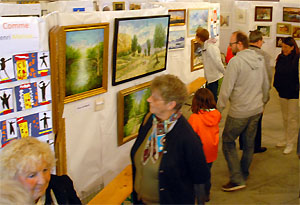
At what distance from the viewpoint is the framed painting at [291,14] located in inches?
484

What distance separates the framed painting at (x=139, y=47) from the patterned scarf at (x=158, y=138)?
1784 mm

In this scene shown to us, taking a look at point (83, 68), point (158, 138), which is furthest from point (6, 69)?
point (158, 138)

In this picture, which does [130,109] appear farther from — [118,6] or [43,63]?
[118,6]

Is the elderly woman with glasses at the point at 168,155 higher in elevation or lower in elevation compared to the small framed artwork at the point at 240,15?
lower

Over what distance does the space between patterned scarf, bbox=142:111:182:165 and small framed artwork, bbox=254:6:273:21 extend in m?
10.9

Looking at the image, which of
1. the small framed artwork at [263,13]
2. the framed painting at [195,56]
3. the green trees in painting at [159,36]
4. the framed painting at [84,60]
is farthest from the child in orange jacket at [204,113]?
the small framed artwork at [263,13]

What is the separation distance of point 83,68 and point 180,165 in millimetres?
1789

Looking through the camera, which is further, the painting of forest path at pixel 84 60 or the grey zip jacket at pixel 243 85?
the grey zip jacket at pixel 243 85

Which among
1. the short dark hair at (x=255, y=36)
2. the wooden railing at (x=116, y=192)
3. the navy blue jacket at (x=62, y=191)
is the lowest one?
the wooden railing at (x=116, y=192)

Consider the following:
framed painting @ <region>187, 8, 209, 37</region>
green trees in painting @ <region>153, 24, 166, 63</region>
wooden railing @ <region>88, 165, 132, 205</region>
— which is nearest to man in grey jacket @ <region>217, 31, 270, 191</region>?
green trees in painting @ <region>153, 24, 166, 63</region>

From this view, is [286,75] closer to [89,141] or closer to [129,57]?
[129,57]

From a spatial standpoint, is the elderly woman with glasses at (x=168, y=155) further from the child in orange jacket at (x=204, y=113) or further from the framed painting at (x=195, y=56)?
the framed painting at (x=195, y=56)

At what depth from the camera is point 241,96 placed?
4.91 meters

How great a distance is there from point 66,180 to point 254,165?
363 cm
